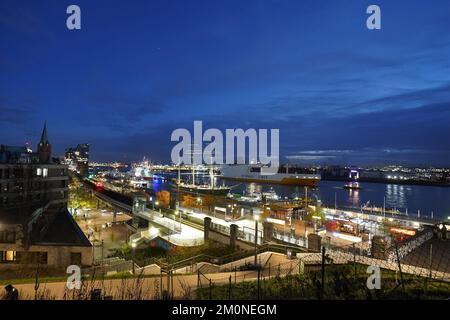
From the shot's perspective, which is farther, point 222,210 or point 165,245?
point 222,210

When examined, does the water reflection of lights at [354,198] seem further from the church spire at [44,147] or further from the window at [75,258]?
the window at [75,258]

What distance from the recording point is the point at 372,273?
7.21 meters

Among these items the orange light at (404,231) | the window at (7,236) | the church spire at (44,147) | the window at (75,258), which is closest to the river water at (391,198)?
the orange light at (404,231)

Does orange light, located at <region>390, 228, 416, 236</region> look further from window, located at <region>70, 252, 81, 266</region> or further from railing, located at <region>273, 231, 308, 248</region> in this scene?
window, located at <region>70, 252, 81, 266</region>

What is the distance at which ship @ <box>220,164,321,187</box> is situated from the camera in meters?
81.2

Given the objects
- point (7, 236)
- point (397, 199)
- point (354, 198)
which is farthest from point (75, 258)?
point (397, 199)

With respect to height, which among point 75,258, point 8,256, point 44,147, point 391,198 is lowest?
Result: point 391,198

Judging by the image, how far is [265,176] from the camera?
93.1 m

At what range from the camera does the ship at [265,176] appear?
3198 inches

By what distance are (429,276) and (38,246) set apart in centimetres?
1409

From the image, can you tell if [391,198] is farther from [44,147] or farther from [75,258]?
[75,258]

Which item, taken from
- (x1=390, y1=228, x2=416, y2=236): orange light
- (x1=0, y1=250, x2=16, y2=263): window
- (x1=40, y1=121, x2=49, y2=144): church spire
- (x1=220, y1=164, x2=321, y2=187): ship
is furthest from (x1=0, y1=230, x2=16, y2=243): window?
(x1=220, y1=164, x2=321, y2=187): ship
